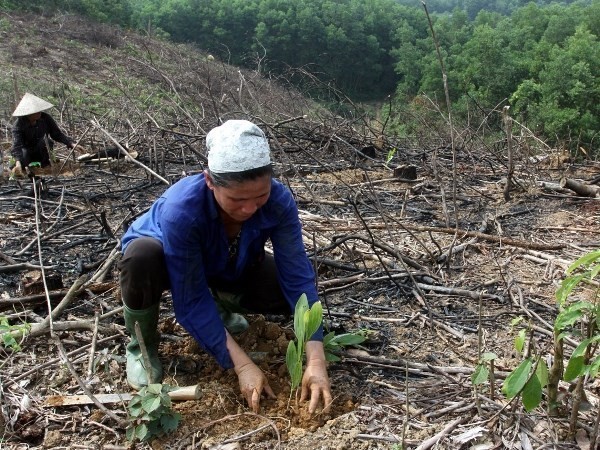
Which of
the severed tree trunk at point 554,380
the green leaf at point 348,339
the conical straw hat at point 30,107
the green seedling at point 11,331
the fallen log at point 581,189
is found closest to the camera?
the severed tree trunk at point 554,380

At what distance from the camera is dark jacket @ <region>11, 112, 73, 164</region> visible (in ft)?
17.9

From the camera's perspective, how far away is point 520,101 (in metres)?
23.7

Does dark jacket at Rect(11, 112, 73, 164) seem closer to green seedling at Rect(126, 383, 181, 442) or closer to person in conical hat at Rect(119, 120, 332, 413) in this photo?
person in conical hat at Rect(119, 120, 332, 413)

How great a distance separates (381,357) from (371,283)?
774 mm

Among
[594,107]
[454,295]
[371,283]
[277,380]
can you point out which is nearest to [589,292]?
[454,295]

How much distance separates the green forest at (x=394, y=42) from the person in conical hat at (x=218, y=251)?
70.8 ft

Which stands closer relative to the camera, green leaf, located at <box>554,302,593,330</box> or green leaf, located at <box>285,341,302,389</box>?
green leaf, located at <box>554,302,593,330</box>

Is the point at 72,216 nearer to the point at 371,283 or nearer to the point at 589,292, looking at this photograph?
the point at 371,283

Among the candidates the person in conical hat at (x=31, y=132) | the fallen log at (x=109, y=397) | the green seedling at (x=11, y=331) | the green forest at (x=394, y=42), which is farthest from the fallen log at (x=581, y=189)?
the green forest at (x=394, y=42)

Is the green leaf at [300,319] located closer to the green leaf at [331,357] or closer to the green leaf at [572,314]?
the green leaf at [331,357]

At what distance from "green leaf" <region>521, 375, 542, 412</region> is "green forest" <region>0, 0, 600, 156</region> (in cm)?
2185

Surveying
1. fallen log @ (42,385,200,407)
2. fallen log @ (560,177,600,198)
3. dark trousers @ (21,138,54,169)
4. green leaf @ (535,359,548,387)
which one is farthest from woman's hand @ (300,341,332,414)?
dark trousers @ (21,138,54,169)

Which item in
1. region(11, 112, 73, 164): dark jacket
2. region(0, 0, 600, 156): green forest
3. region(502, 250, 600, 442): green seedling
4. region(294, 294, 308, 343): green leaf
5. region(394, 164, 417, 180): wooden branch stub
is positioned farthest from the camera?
region(0, 0, 600, 156): green forest

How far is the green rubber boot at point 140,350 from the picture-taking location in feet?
6.45
